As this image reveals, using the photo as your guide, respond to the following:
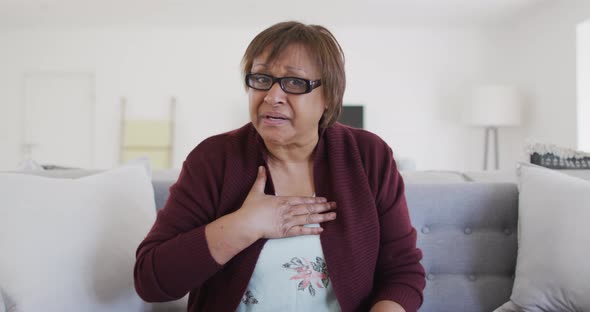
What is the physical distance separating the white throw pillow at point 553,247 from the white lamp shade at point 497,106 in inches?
162

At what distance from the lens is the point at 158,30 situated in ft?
19.9

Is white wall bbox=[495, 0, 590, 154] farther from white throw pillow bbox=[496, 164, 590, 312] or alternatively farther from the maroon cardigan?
the maroon cardigan

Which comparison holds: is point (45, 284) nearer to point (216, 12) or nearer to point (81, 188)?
point (81, 188)

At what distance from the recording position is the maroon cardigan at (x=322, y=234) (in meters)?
0.95

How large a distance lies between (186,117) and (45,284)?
520 centimetres

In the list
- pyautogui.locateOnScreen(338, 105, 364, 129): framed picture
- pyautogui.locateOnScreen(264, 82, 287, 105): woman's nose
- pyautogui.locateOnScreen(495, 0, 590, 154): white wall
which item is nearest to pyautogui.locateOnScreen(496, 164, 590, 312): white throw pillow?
pyautogui.locateOnScreen(264, 82, 287, 105): woman's nose

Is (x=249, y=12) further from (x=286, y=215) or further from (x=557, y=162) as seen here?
(x=286, y=215)

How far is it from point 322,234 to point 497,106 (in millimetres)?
4741

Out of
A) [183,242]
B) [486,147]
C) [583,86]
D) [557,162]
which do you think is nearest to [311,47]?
[183,242]

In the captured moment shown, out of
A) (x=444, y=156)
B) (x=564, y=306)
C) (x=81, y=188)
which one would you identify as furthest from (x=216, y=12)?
(x=564, y=306)

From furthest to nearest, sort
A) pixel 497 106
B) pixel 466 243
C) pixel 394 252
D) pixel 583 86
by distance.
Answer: pixel 497 106, pixel 583 86, pixel 466 243, pixel 394 252

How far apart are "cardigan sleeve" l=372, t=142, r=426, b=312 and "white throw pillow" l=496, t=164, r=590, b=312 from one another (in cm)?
34

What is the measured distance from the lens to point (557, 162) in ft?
4.94

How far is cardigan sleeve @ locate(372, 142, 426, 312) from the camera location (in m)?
1.04
